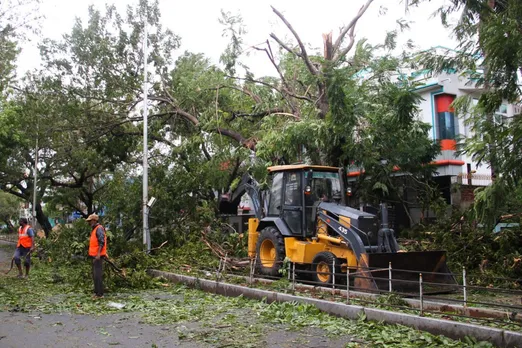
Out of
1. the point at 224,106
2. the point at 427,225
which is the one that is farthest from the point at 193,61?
the point at 427,225

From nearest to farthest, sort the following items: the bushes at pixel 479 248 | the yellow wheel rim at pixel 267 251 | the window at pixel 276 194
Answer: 1. the bushes at pixel 479 248
2. the window at pixel 276 194
3. the yellow wheel rim at pixel 267 251

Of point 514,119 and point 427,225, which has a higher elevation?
point 514,119

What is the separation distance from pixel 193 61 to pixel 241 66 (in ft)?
15.4

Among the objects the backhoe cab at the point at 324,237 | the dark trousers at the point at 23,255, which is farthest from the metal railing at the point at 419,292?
the dark trousers at the point at 23,255

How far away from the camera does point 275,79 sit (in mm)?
20109

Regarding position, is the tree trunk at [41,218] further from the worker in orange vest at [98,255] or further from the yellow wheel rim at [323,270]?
the yellow wheel rim at [323,270]

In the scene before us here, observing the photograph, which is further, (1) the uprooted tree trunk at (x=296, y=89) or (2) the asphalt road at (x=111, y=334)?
(1) the uprooted tree trunk at (x=296, y=89)

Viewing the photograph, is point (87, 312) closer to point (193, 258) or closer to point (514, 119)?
point (193, 258)

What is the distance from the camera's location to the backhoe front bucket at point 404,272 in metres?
10.6

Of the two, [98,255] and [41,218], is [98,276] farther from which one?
[41,218]

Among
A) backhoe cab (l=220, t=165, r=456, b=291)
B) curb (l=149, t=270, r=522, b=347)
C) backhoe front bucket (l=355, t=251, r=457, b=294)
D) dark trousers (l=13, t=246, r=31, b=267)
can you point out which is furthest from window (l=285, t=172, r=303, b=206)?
dark trousers (l=13, t=246, r=31, b=267)

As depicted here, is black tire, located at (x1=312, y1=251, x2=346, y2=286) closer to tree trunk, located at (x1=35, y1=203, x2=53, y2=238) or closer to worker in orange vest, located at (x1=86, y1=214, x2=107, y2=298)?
worker in orange vest, located at (x1=86, y1=214, x2=107, y2=298)

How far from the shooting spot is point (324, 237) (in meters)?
12.4

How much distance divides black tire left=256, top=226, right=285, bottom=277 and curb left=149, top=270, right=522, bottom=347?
151cm
